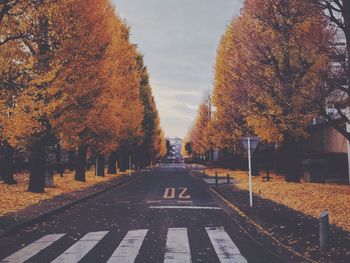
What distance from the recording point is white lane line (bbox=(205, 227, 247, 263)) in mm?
7145

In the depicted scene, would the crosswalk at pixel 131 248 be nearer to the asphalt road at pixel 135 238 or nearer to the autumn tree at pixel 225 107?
the asphalt road at pixel 135 238

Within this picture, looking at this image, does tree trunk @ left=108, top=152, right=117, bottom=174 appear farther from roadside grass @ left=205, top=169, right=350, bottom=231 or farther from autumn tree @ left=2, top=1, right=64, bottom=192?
roadside grass @ left=205, top=169, right=350, bottom=231

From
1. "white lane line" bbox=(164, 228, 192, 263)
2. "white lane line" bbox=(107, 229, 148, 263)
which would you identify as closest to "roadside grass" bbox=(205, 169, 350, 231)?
"white lane line" bbox=(164, 228, 192, 263)

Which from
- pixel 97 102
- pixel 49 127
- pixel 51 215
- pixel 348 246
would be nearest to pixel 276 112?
pixel 97 102

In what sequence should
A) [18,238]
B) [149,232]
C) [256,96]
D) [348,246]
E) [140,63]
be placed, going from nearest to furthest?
[348,246], [18,238], [149,232], [256,96], [140,63]

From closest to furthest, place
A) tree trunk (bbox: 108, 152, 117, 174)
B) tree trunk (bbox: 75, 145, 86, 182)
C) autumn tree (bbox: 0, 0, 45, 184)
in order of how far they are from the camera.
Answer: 1. autumn tree (bbox: 0, 0, 45, 184)
2. tree trunk (bbox: 75, 145, 86, 182)
3. tree trunk (bbox: 108, 152, 117, 174)

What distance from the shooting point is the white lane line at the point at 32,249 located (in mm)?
7285

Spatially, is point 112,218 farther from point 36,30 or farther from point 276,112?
point 276,112

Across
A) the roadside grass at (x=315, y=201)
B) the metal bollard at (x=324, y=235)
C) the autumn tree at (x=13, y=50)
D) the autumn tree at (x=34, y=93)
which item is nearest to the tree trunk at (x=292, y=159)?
the roadside grass at (x=315, y=201)

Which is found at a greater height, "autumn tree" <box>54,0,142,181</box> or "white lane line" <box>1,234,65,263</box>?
"autumn tree" <box>54,0,142,181</box>

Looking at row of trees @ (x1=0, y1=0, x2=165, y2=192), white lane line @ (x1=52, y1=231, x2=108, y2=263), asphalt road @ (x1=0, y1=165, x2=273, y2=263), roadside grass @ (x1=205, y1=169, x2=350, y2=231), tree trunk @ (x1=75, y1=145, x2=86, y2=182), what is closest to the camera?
white lane line @ (x1=52, y1=231, x2=108, y2=263)

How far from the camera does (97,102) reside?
2219 cm

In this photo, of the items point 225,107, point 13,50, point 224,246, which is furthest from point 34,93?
point 225,107

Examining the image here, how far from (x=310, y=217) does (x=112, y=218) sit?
537cm
